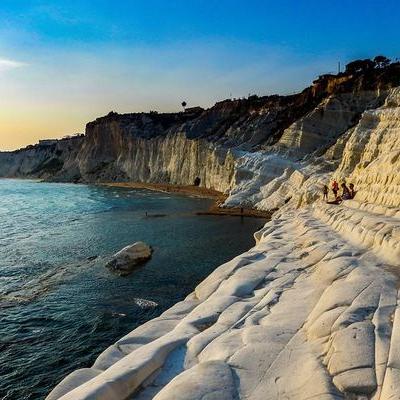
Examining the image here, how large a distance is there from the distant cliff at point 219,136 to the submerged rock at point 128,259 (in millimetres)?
33092

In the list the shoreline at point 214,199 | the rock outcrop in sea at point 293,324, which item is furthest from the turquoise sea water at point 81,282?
the rock outcrop in sea at point 293,324

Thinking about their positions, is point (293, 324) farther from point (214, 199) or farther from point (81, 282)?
point (214, 199)

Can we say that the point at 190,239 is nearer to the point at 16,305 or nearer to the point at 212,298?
the point at 16,305

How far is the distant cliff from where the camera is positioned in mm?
65250

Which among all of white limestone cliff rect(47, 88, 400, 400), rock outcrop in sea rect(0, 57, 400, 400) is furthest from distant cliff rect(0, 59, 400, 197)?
white limestone cliff rect(47, 88, 400, 400)

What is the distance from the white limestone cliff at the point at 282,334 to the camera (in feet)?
25.8

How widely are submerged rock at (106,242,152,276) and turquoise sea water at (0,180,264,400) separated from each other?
0.64 meters

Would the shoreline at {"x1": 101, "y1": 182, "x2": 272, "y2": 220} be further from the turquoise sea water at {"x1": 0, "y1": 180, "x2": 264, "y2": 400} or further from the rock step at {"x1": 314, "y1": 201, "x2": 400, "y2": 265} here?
the rock step at {"x1": 314, "y1": 201, "x2": 400, "y2": 265}

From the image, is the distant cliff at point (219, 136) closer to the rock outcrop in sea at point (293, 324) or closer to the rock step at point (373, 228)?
the rock outcrop in sea at point (293, 324)

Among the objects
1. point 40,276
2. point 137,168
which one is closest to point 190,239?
point 40,276

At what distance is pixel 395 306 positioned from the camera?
9.98 metres

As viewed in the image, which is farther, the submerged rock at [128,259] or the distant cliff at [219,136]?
the distant cliff at [219,136]

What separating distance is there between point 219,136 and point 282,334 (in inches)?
3513

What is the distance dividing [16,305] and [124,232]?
73.2ft
